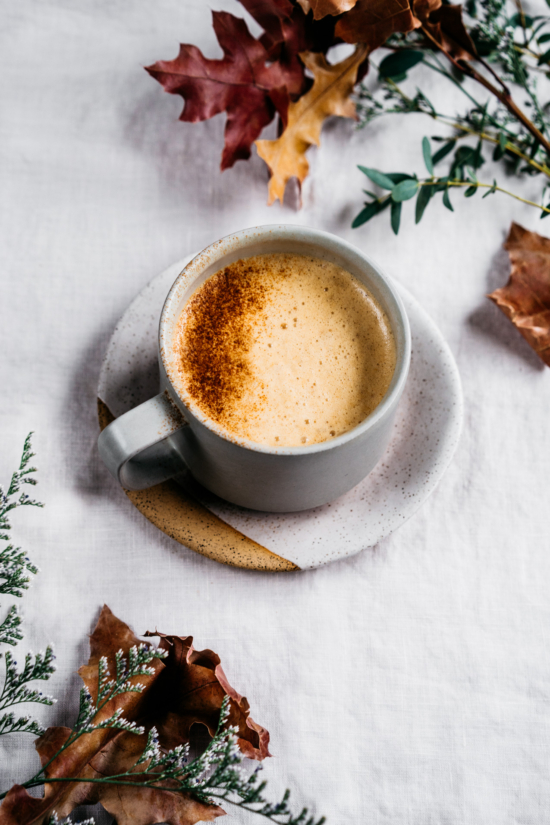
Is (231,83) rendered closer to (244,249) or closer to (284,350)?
(244,249)

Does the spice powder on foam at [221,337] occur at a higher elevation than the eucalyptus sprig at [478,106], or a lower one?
lower

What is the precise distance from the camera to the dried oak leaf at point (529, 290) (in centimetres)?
86

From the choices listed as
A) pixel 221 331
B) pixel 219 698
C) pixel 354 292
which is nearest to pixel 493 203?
pixel 354 292

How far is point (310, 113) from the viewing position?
90 cm

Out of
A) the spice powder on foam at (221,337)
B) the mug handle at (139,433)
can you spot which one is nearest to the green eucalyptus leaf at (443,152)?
the spice powder on foam at (221,337)

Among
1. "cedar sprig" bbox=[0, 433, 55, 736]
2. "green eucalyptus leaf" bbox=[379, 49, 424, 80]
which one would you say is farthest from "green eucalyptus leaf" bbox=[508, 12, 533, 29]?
"cedar sprig" bbox=[0, 433, 55, 736]

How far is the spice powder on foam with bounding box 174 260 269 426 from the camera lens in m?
0.69

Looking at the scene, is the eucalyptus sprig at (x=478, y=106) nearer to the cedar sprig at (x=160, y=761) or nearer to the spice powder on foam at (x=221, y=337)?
the spice powder on foam at (x=221, y=337)

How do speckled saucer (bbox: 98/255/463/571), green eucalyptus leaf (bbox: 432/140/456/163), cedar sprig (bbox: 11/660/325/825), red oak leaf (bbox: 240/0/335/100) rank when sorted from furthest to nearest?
green eucalyptus leaf (bbox: 432/140/456/163) → red oak leaf (bbox: 240/0/335/100) → speckled saucer (bbox: 98/255/463/571) → cedar sprig (bbox: 11/660/325/825)

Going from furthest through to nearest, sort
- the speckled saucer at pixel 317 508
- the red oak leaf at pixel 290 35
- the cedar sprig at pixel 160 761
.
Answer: the red oak leaf at pixel 290 35 < the speckled saucer at pixel 317 508 < the cedar sprig at pixel 160 761

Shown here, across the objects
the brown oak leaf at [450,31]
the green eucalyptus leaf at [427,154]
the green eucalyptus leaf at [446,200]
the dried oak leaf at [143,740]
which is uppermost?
the brown oak leaf at [450,31]

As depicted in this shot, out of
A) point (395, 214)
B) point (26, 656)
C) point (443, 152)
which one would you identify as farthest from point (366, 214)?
point (26, 656)

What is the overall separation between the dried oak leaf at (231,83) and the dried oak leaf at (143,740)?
618 millimetres

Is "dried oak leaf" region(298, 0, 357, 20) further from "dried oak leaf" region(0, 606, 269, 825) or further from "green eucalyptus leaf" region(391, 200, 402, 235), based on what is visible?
"dried oak leaf" region(0, 606, 269, 825)
